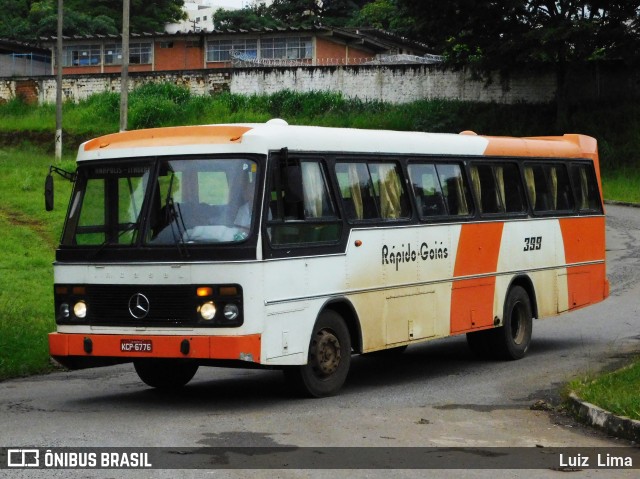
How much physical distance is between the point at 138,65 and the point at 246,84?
18695 mm

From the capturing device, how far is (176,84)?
57750 millimetres

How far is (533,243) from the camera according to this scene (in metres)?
17.6

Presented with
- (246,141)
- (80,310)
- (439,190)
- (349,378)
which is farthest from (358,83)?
(80,310)

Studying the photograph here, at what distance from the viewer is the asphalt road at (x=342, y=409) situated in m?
10.3

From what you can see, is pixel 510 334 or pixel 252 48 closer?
pixel 510 334

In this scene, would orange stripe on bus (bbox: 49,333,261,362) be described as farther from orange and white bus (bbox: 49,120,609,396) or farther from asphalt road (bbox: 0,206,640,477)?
asphalt road (bbox: 0,206,640,477)

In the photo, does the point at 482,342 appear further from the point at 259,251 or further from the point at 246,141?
the point at 246,141

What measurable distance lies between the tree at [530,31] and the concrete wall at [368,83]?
1.72 meters

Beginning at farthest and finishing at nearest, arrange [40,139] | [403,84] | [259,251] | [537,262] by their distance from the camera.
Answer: [403,84], [40,139], [537,262], [259,251]

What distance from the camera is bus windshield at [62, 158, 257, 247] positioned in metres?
12.3

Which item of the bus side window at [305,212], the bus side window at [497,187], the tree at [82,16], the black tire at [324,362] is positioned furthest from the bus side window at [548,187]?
the tree at [82,16]

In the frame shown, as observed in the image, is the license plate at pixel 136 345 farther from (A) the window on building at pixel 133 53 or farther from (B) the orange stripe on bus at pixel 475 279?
(A) the window on building at pixel 133 53

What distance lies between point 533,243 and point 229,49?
55.6m

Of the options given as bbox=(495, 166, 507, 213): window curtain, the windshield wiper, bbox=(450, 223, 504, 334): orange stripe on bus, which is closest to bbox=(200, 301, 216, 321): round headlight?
the windshield wiper
